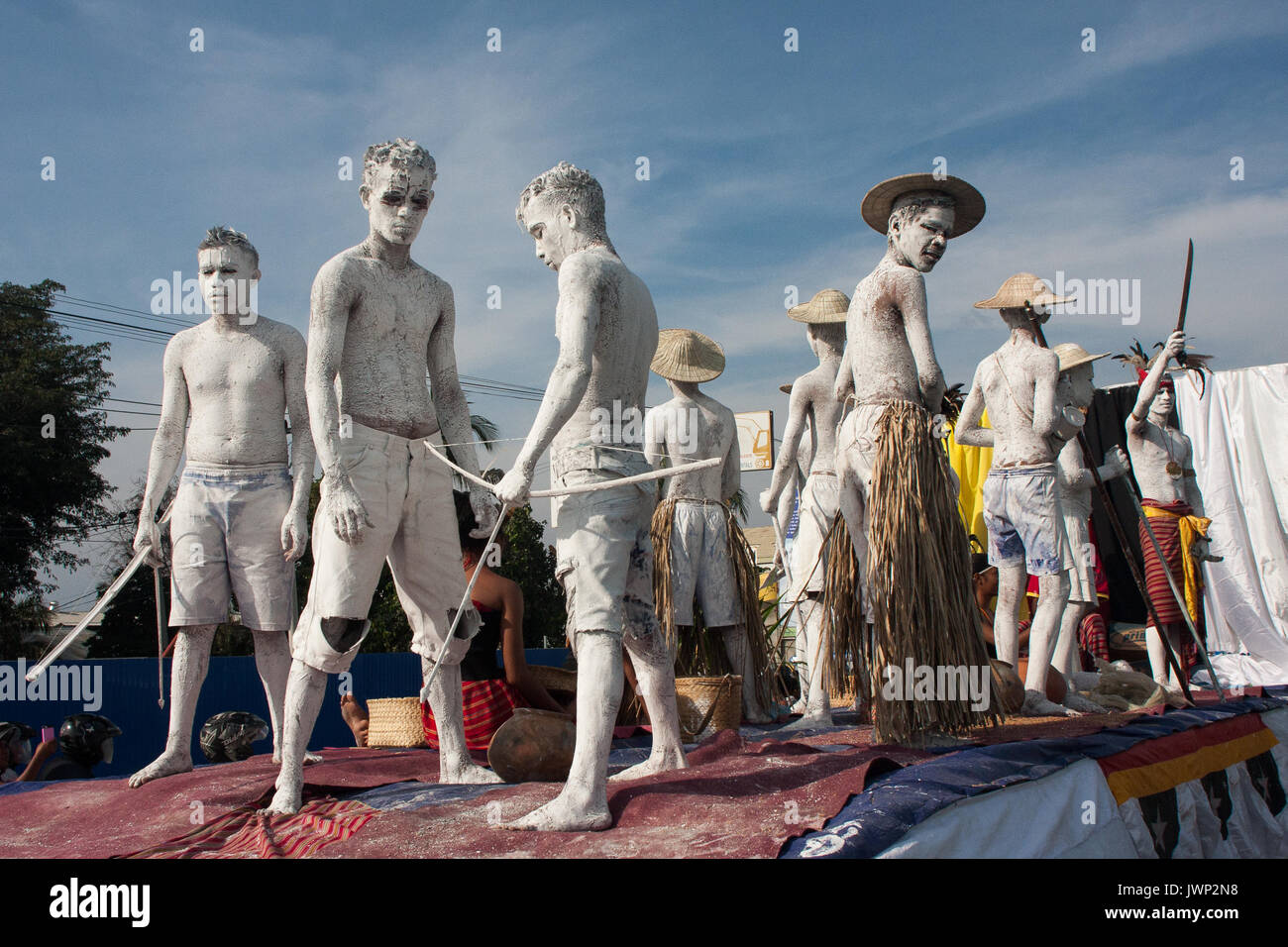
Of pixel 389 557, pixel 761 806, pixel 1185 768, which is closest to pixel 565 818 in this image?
pixel 761 806

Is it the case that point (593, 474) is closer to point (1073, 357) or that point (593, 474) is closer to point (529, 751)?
point (529, 751)

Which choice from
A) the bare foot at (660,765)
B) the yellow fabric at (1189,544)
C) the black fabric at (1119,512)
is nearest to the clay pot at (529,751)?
the bare foot at (660,765)

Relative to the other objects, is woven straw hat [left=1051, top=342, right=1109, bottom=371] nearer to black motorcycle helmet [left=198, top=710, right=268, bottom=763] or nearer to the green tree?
black motorcycle helmet [left=198, top=710, right=268, bottom=763]

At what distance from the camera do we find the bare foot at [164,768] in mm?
3796

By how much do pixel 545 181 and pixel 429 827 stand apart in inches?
79.1

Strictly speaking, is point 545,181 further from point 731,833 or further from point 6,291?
point 6,291

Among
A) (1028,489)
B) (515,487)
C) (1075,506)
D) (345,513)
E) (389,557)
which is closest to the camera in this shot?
(515,487)

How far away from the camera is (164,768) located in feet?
12.9

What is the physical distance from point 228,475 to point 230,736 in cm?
191

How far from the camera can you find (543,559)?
2141 cm

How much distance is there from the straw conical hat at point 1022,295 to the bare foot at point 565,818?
3970 millimetres

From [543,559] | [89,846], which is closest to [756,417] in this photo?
[543,559]

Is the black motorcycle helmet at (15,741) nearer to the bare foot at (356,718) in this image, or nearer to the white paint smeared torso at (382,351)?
the bare foot at (356,718)
